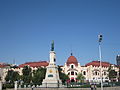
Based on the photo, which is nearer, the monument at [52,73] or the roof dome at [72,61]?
the monument at [52,73]

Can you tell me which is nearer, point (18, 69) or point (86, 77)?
point (86, 77)

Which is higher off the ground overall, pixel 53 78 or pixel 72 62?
pixel 72 62

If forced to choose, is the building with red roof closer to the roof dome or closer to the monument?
the roof dome

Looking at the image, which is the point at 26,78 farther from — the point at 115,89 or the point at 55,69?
the point at 115,89

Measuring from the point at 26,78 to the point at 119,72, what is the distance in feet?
162

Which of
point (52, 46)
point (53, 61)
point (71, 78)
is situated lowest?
point (71, 78)

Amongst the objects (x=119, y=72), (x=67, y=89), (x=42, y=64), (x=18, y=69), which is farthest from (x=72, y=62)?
(x=67, y=89)

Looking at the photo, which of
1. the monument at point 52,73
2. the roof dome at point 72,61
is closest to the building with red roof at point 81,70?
the roof dome at point 72,61

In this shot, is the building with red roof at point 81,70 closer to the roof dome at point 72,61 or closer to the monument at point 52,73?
the roof dome at point 72,61

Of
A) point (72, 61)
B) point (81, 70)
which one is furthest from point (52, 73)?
point (81, 70)

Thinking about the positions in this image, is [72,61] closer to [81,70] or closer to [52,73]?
[81,70]

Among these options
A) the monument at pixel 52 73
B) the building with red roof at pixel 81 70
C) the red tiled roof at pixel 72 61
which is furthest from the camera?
the red tiled roof at pixel 72 61

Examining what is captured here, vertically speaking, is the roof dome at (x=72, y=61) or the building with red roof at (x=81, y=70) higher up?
the roof dome at (x=72, y=61)

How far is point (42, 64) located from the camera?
95.5 meters
